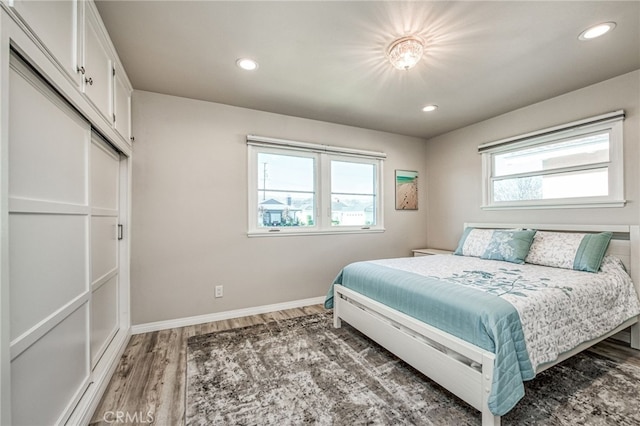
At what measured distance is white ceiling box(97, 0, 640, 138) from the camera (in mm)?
1676

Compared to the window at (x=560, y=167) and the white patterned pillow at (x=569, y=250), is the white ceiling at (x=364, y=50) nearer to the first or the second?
the window at (x=560, y=167)

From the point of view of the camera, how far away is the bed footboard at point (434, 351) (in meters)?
1.43

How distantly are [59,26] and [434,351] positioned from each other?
105 inches

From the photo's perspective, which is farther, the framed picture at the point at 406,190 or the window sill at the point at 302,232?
the framed picture at the point at 406,190

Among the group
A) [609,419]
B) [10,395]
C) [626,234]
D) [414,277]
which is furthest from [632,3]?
[10,395]

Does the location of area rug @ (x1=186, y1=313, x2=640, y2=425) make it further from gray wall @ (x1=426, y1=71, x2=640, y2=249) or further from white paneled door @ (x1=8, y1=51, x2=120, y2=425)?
gray wall @ (x1=426, y1=71, x2=640, y2=249)

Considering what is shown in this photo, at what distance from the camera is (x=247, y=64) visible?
226 centimetres

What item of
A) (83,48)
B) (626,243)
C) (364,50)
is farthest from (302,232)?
(626,243)

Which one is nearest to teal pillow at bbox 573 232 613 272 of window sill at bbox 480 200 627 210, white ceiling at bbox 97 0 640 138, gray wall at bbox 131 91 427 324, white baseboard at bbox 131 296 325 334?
window sill at bbox 480 200 627 210

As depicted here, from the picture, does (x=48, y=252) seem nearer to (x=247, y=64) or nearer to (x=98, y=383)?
(x=98, y=383)

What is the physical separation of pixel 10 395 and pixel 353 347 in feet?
6.77

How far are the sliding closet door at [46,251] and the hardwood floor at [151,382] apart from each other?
0.77 ft

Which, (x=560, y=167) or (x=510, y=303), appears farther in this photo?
(x=560, y=167)

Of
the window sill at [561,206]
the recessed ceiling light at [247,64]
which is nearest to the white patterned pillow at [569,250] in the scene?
the window sill at [561,206]
